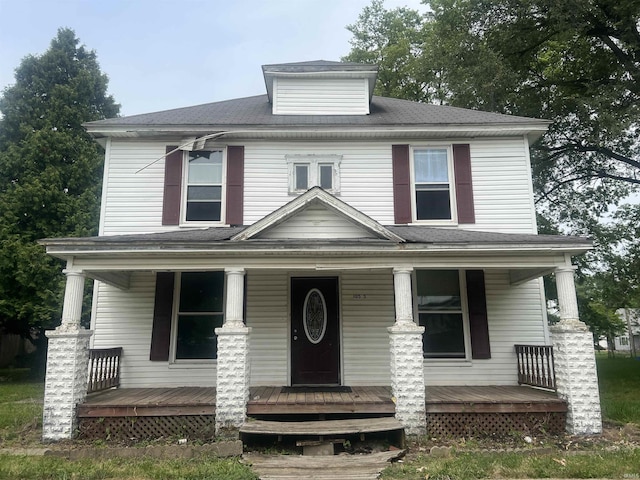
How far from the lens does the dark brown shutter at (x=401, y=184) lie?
884 cm

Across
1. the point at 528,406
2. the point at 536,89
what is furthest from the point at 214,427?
the point at 536,89

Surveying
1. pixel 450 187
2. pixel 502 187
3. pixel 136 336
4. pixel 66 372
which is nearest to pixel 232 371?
pixel 66 372

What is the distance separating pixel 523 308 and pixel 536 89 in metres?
11.1

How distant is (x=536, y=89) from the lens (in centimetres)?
1631

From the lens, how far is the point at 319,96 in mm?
10094

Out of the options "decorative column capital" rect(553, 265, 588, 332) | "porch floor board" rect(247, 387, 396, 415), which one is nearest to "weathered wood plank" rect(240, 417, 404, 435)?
"porch floor board" rect(247, 387, 396, 415)

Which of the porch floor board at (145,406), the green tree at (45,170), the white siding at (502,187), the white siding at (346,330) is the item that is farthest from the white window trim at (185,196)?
the green tree at (45,170)

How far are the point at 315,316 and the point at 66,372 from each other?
13.5ft

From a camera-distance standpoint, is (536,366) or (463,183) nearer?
(536,366)

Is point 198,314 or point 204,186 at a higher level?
point 204,186

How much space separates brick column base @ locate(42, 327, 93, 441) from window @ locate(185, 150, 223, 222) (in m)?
3.14

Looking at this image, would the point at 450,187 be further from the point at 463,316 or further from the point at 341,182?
the point at 463,316

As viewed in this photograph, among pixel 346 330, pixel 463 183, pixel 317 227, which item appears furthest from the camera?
pixel 463 183

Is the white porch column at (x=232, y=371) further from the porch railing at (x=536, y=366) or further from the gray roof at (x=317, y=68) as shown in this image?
the gray roof at (x=317, y=68)
